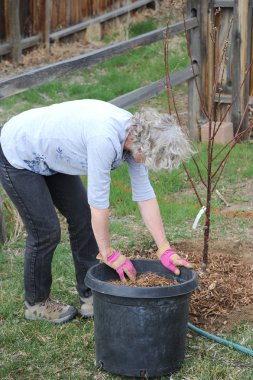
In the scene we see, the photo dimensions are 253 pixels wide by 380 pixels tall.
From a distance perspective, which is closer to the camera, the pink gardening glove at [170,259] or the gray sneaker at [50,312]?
the pink gardening glove at [170,259]

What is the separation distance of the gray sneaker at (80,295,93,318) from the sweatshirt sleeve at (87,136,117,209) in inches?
42.1

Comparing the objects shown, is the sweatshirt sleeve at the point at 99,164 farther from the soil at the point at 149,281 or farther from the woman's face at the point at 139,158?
the soil at the point at 149,281

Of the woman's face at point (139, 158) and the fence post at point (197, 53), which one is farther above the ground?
the woman's face at point (139, 158)

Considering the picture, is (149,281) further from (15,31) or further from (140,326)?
(15,31)

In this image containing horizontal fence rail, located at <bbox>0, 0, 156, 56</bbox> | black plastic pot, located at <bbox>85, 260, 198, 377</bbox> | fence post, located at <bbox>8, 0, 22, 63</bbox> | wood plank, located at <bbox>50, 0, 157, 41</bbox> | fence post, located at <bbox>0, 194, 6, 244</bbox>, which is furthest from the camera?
wood plank, located at <bbox>50, 0, 157, 41</bbox>

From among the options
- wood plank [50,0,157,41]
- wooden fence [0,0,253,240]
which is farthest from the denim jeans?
wood plank [50,0,157,41]

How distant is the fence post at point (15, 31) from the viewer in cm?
1106

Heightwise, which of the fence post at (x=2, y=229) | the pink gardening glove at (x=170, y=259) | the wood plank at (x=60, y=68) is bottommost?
the fence post at (x=2, y=229)

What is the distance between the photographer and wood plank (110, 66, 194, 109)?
289 inches

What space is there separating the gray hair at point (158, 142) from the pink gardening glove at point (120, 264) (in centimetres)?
60

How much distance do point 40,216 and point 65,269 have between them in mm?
1152

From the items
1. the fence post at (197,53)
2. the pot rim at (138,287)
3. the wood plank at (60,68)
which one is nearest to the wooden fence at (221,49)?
the fence post at (197,53)

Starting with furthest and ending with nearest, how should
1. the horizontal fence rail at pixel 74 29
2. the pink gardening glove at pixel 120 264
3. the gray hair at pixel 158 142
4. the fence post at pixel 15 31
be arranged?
the horizontal fence rail at pixel 74 29 → the fence post at pixel 15 31 → the pink gardening glove at pixel 120 264 → the gray hair at pixel 158 142

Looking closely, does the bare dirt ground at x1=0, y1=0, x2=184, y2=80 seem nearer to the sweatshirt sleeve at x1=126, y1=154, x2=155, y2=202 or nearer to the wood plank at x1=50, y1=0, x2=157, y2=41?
the wood plank at x1=50, y1=0, x2=157, y2=41
